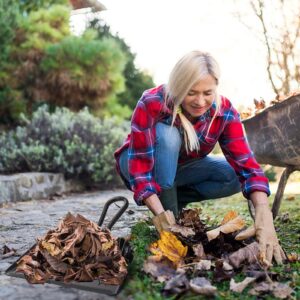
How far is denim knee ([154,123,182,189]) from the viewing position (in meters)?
2.40

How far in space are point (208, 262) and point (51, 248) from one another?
0.63 metres

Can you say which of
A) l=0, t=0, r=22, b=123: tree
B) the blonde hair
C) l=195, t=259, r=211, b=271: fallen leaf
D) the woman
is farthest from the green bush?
l=195, t=259, r=211, b=271: fallen leaf

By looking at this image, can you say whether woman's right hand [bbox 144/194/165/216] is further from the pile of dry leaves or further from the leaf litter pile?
the pile of dry leaves

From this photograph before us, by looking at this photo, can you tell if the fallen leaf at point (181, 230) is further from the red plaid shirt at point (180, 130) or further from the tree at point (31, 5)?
the tree at point (31, 5)

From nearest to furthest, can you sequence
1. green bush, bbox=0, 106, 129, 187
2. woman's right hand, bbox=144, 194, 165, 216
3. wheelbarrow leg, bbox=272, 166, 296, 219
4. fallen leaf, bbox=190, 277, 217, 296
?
fallen leaf, bbox=190, 277, 217, 296
woman's right hand, bbox=144, 194, 165, 216
wheelbarrow leg, bbox=272, 166, 296, 219
green bush, bbox=0, 106, 129, 187

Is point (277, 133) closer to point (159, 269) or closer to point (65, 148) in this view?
point (159, 269)

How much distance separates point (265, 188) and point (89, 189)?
4275mm

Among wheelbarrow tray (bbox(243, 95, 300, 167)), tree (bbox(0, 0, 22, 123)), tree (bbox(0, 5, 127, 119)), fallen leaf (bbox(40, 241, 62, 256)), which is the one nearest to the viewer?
fallen leaf (bbox(40, 241, 62, 256))

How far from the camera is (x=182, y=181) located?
2836mm

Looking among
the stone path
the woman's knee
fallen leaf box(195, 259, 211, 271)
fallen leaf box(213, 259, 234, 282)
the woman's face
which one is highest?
the woman's face

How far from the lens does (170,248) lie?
189cm

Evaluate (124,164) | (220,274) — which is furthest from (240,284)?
(124,164)

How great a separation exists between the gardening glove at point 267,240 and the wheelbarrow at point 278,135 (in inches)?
34.3

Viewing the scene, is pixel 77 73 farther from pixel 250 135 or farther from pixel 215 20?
pixel 250 135
